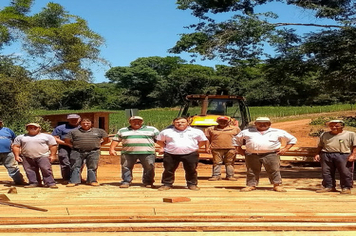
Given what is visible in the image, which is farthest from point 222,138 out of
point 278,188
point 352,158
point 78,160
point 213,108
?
point 213,108

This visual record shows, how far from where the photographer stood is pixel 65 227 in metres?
5.00

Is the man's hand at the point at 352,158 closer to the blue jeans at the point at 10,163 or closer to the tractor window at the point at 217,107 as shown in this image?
the blue jeans at the point at 10,163

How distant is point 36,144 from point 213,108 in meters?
6.97

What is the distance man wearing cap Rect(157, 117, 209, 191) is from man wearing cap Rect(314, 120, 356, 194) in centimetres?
203

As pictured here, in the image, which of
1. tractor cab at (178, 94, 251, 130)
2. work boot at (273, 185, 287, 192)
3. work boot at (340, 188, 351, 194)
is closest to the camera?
work boot at (340, 188, 351, 194)

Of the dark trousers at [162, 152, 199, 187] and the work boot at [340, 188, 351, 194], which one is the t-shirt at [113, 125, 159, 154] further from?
the work boot at [340, 188, 351, 194]

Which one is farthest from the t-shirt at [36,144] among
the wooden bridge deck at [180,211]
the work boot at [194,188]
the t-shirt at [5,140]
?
the work boot at [194,188]

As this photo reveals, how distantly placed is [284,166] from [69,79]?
11.5 m

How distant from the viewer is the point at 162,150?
8.23 metres

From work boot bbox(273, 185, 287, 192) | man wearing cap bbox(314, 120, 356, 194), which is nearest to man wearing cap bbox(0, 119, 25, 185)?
work boot bbox(273, 185, 287, 192)

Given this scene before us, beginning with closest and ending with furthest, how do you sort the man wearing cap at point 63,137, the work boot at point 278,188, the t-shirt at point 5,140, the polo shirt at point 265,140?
1. the polo shirt at point 265,140
2. the work boot at point 278,188
3. the t-shirt at point 5,140
4. the man wearing cap at point 63,137

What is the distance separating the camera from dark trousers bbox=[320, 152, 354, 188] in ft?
25.2

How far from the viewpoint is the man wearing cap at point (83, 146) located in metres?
8.52

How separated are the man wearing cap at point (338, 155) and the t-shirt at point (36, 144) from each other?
4.64m
